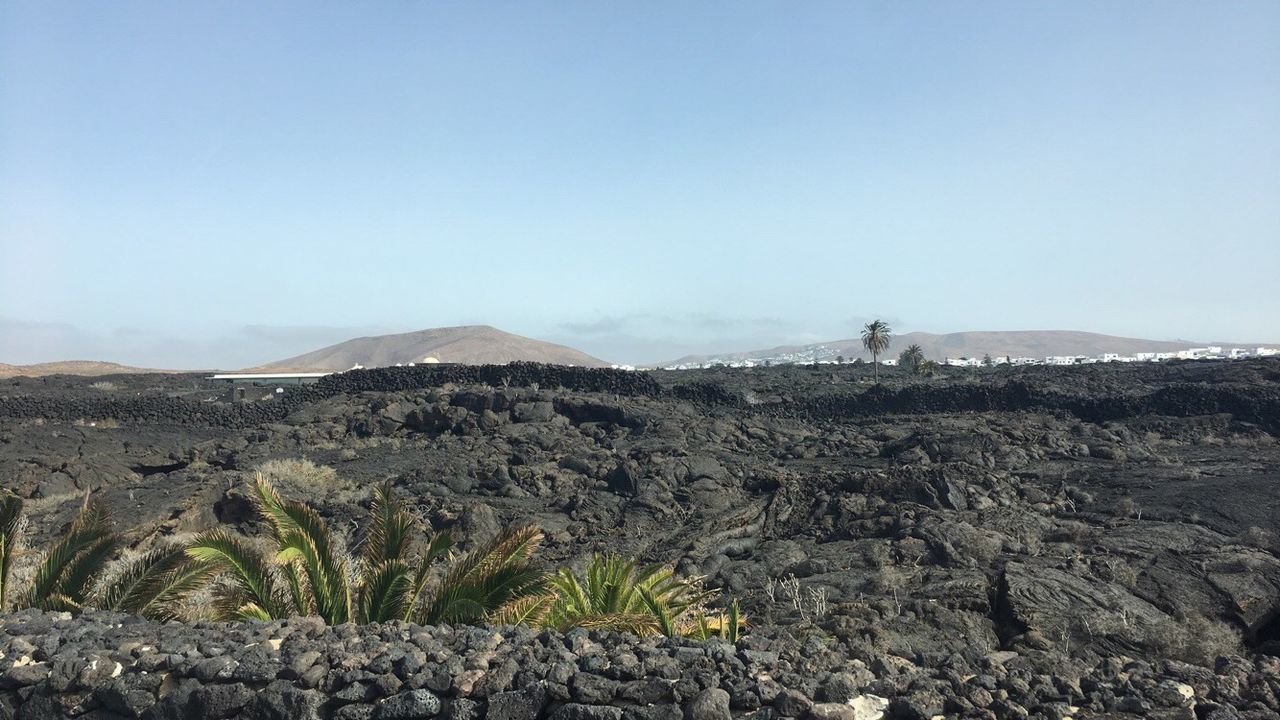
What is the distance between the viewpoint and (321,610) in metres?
8.12

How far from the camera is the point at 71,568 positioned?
903cm

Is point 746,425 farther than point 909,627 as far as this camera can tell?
Yes

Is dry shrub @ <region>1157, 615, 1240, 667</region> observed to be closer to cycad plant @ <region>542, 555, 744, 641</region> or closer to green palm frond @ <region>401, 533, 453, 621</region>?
cycad plant @ <region>542, 555, 744, 641</region>

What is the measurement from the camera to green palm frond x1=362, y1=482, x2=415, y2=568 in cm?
864

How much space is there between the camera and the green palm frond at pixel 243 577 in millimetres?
7855

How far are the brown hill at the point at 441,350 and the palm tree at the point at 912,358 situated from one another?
58.7 meters

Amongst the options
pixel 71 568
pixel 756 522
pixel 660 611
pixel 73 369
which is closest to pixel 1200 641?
pixel 660 611

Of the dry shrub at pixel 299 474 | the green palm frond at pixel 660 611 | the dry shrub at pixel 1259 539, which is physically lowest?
the dry shrub at pixel 1259 539

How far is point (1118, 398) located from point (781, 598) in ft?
86.9

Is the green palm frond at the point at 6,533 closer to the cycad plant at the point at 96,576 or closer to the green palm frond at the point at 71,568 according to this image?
the cycad plant at the point at 96,576

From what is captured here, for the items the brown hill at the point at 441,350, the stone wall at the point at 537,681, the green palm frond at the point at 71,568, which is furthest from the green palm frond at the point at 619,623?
the brown hill at the point at 441,350

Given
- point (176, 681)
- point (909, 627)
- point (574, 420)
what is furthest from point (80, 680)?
point (574, 420)

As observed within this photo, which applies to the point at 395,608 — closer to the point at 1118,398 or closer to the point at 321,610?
the point at 321,610

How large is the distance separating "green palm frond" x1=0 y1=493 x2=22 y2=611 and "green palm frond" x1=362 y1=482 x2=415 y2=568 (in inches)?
155
